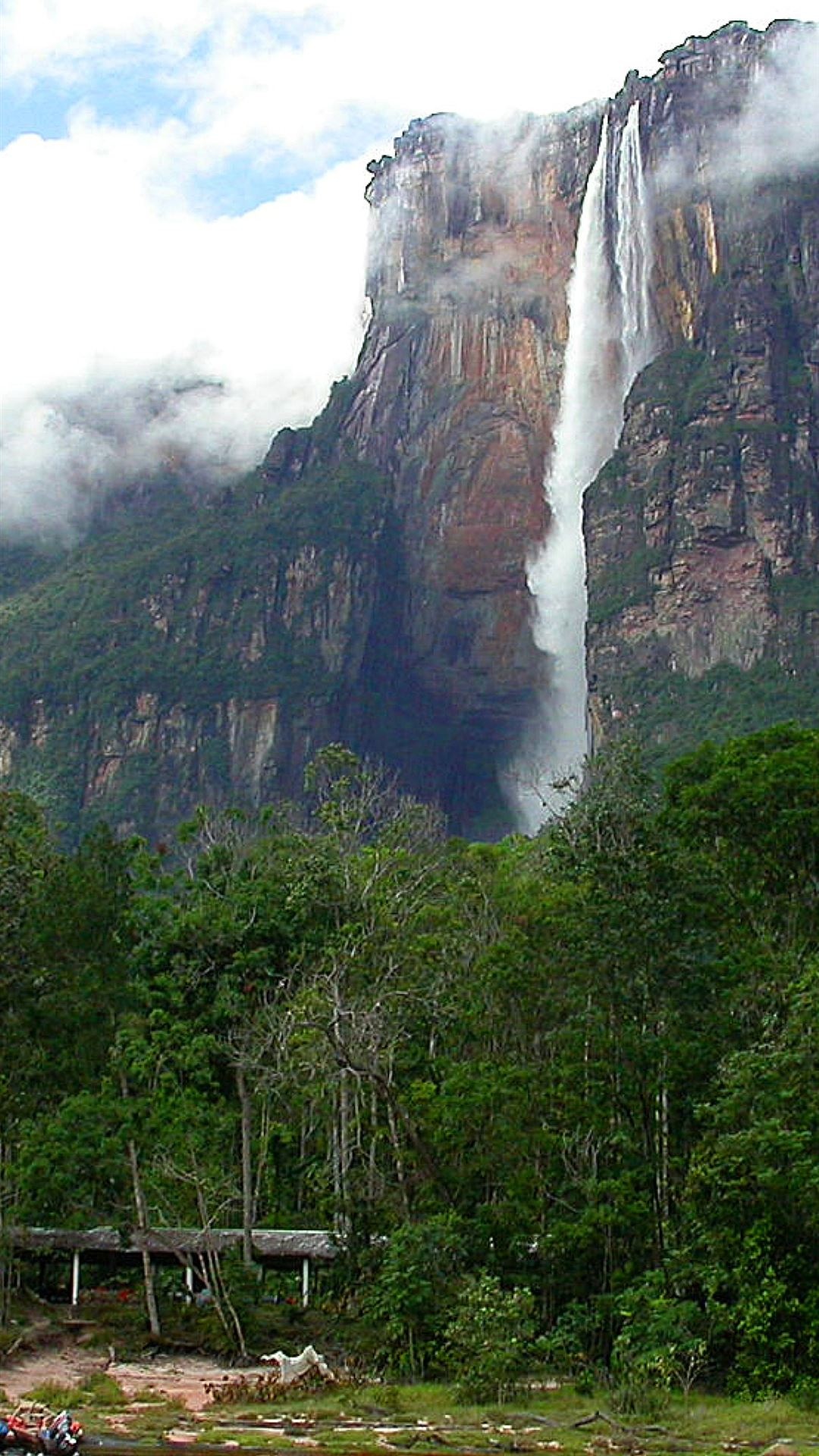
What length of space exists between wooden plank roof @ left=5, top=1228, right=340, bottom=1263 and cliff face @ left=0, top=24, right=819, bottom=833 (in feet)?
160

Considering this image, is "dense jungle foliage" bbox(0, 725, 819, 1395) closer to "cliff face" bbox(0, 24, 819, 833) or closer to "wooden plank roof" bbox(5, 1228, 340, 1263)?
"wooden plank roof" bbox(5, 1228, 340, 1263)

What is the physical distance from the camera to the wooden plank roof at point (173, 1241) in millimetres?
29047

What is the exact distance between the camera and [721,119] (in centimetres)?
9000

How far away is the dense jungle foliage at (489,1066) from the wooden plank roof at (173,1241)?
1.63ft

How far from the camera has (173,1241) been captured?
29828 mm

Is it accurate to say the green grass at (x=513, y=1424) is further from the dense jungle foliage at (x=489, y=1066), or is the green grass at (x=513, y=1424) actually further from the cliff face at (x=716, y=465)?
the cliff face at (x=716, y=465)

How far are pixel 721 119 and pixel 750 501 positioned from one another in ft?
76.3

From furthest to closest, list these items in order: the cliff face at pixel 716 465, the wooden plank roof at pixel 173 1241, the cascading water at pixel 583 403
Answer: the cascading water at pixel 583 403 → the cliff face at pixel 716 465 → the wooden plank roof at pixel 173 1241

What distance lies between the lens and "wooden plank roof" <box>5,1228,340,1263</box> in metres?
29.0

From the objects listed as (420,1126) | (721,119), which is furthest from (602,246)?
(420,1126)

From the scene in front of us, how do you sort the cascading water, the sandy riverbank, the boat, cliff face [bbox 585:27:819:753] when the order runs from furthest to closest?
the cascading water < cliff face [bbox 585:27:819:753] < the sandy riverbank < the boat

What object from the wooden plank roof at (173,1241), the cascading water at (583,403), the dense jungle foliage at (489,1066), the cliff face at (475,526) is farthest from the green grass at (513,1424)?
the cascading water at (583,403)

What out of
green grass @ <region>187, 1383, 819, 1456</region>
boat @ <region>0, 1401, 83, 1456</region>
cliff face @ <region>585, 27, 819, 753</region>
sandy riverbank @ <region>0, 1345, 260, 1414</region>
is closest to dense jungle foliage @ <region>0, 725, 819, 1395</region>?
green grass @ <region>187, 1383, 819, 1456</region>

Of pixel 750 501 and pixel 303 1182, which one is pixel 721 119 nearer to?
pixel 750 501
